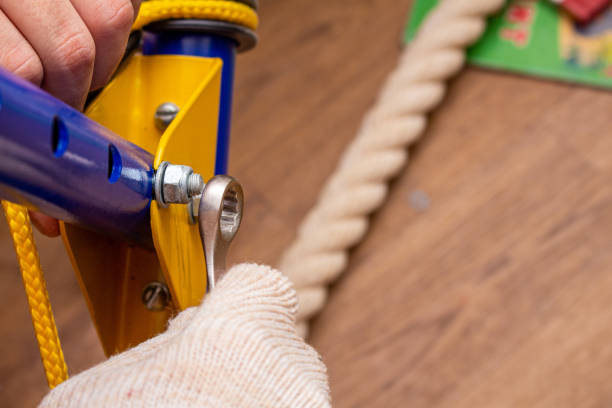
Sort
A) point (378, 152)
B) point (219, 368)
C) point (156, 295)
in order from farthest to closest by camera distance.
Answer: point (378, 152)
point (156, 295)
point (219, 368)

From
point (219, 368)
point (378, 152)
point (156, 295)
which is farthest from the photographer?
point (378, 152)

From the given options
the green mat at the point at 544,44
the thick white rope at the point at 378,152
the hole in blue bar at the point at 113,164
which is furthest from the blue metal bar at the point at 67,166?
the green mat at the point at 544,44

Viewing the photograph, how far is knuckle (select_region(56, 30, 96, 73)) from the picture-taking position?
28cm

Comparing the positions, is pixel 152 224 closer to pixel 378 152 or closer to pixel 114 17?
pixel 114 17

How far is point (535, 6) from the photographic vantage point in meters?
0.78

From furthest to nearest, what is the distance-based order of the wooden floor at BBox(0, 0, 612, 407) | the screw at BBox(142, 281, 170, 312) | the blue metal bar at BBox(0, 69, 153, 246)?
the wooden floor at BBox(0, 0, 612, 407)
the screw at BBox(142, 281, 170, 312)
the blue metal bar at BBox(0, 69, 153, 246)

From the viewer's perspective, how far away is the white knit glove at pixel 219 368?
0.22 metres

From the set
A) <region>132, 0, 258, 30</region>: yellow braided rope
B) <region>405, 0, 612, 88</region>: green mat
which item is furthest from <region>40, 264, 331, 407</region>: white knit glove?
<region>405, 0, 612, 88</region>: green mat

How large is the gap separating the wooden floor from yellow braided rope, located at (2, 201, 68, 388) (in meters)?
0.42

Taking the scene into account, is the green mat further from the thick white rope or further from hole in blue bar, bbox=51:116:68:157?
hole in blue bar, bbox=51:116:68:157

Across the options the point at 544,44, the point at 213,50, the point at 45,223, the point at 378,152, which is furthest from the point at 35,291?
the point at 544,44

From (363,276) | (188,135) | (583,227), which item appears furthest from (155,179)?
(583,227)

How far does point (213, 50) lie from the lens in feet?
1.22

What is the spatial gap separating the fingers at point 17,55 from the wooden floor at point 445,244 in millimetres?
479
